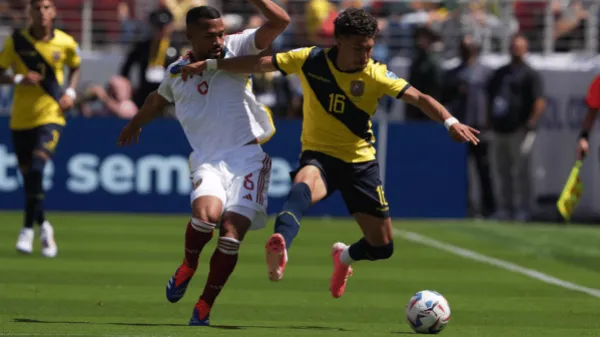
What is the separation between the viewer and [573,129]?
21656mm

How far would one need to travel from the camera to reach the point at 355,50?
9.53m

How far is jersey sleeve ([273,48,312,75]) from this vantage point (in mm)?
9586

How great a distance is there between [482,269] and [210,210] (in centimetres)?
542

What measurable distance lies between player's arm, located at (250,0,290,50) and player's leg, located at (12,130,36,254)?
538 cm

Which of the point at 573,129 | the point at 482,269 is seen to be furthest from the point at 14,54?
the point at 573,129

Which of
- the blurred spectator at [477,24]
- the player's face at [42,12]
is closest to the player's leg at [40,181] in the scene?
the player's face at [42,12]

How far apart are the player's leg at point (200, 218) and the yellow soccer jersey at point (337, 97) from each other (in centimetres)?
103

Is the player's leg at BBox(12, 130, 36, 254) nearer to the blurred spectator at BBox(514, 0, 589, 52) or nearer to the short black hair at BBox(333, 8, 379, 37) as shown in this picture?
the short black hair at BBox(333, 8, 379, 37)

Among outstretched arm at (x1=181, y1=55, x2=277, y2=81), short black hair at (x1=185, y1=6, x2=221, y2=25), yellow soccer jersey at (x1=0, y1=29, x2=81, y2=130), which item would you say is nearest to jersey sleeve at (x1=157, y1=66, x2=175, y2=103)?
outstretched arm at (x1=181, y1=55, x2=277, y2=81)

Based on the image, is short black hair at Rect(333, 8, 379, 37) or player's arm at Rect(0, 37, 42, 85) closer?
short black hair at Rect(333, 8, 379, 37)

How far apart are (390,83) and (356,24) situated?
1.76ft

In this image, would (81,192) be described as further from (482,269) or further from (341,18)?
(341,18)

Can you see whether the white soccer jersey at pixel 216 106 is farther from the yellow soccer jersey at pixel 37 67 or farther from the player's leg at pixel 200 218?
the yellow soccer jersey at pixel 37 67

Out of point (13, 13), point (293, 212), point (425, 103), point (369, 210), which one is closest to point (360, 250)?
point (369, 210)
